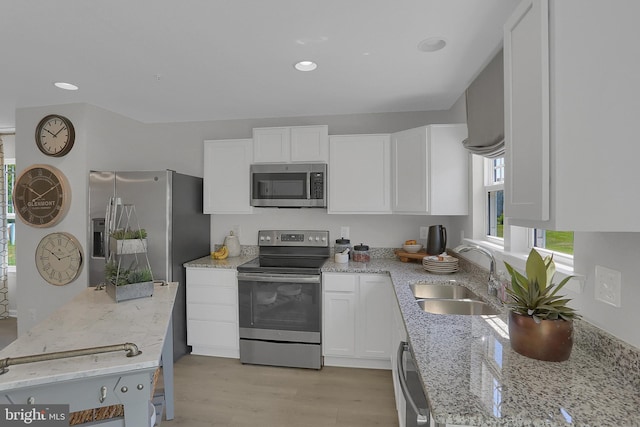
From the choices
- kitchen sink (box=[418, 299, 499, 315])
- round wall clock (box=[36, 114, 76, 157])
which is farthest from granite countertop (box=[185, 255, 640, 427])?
round wall clock (box=[36, 114, 76, 157])

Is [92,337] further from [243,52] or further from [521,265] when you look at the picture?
[521,265]

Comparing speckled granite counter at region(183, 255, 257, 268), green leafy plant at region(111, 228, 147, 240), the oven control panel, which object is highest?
green leafy plant at region(111, 228, 147, 240)

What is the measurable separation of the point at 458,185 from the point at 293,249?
1.76 m

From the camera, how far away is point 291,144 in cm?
294

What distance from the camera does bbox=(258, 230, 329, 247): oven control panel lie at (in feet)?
10.5

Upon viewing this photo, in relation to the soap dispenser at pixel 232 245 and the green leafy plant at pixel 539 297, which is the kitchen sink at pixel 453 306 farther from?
the soap dispenser at pixel 232 245

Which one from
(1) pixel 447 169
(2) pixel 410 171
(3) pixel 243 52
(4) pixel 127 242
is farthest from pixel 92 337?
(1) pixel 447 169

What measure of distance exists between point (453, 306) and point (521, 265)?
478 mm

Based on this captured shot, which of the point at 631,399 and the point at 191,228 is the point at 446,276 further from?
the point at 191,228

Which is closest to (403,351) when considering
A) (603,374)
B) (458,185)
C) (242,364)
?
(603,374)

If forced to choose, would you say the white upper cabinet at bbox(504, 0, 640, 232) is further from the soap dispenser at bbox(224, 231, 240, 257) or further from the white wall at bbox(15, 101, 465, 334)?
the soap dispenser at bbox(224, 231, 240, 257)

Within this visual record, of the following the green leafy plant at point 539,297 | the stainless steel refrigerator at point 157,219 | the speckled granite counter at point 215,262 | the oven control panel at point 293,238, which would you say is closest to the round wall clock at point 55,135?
the stainless steel refrigerator at point 157,219

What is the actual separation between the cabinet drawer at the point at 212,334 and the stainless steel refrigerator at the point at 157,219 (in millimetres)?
80

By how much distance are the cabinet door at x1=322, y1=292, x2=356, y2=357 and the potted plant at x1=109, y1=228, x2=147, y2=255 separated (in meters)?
1.51
